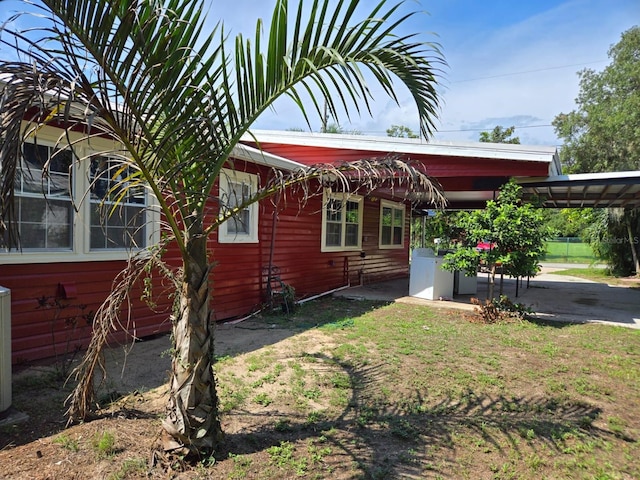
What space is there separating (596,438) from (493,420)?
730mm

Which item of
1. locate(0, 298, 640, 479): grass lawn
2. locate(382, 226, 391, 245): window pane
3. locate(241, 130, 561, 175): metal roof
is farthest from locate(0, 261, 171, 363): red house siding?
locate(382, 226, 391, 245): window pane

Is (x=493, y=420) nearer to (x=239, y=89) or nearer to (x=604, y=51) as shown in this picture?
(x=239, y=89)

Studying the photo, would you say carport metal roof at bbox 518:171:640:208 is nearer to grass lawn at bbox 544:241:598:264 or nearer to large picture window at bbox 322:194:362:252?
large picture window at bbox 322:194:362:252

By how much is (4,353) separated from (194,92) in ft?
7.67

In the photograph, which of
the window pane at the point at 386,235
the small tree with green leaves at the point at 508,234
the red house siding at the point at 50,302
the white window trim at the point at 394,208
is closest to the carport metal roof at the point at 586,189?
the small tree with green leaves at the point at 508,234

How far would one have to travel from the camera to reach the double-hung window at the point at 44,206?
158 inches

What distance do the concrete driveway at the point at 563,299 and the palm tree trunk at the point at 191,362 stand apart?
21.8 ft

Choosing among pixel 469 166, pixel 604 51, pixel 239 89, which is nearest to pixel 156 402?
pixel 239 89

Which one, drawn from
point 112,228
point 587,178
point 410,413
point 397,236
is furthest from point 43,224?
point 397,236

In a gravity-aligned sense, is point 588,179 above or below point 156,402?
above

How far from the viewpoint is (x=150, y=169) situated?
2189 millimetres

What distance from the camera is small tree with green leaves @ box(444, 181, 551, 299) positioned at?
6.65 meters

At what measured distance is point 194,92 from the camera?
88.3 inches

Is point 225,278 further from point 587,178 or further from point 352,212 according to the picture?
point 587,178
